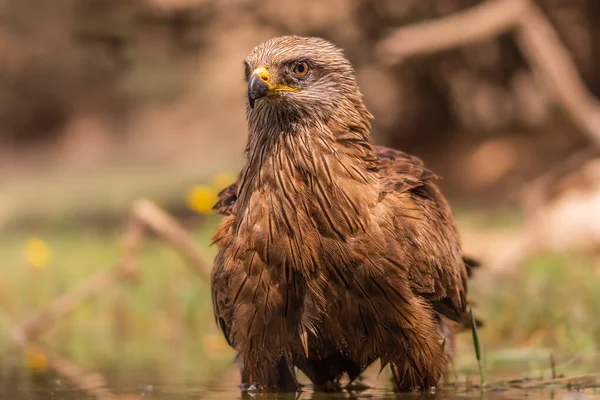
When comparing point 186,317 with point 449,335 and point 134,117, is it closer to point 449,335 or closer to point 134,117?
point 449,335

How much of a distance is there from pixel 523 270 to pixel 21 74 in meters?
8.17

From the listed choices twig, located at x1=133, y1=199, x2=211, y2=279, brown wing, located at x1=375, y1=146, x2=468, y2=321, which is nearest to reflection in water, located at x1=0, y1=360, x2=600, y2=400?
brown wing, located at x1=375, y1=146, x2=468, y2=321

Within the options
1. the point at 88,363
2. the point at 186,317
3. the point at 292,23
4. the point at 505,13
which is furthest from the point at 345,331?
the point at 292,23

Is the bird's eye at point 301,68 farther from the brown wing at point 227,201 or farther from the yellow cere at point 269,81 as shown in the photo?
the brown wing at point 227,201

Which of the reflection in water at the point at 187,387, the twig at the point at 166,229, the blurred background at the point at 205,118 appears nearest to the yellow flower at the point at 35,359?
the reflection in water at the point at 187,387

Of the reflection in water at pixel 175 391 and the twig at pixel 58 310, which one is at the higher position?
the twig at pixel 58 310

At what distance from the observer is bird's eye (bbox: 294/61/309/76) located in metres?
4.31

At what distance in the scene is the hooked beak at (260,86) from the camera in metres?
4.08

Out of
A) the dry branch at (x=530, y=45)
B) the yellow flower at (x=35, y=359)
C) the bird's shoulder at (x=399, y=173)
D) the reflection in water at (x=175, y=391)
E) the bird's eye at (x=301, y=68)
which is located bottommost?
the reflection in water at (x=175, y=391)

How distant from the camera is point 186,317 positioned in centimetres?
758

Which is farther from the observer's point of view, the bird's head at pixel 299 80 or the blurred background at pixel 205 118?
the blurred background at pixel 205 118

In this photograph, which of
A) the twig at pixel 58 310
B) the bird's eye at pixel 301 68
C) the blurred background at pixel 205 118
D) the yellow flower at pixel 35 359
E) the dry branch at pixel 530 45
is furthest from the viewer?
the blurred background at pixel 205 118

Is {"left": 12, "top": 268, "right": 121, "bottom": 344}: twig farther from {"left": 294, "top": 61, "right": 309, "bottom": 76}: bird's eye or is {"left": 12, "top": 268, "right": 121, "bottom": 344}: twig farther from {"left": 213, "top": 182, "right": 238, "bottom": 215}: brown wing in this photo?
{"left": 294, "top": 61, "right": 309, "bottom": 76}: bird's eye

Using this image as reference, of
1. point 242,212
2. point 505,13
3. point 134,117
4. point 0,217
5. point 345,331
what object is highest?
point 134,117
